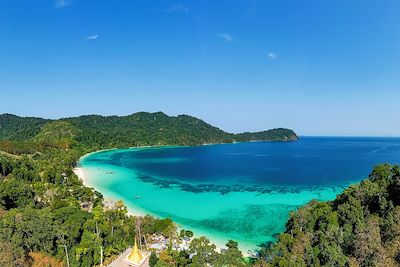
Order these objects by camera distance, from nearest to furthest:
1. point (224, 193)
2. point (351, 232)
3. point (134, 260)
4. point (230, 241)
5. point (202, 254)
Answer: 1. point (202, 254)
2. point (134, 260)
3. point (351, 232)
4. point (230, 241)
5. point (224, 193)

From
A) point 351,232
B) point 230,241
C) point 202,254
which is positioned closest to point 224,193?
point 230,241

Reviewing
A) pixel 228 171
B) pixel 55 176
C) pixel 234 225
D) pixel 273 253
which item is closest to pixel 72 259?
pixel 273 253

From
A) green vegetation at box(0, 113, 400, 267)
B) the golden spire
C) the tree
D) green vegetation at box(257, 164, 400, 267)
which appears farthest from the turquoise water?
the golden spire

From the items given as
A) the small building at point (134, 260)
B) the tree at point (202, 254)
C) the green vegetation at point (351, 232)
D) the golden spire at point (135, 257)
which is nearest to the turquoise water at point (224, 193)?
the green vegetation at point (351, 232)

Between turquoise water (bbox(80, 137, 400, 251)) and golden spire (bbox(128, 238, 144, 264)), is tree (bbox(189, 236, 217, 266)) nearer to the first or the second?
golden spire (bbox(128, 238, 144, 264))

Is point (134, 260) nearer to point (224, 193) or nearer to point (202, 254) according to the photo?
point (202, 254)

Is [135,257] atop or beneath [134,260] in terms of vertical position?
atop

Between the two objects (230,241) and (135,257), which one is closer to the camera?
(135,257)

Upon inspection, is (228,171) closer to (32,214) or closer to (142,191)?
(142,191)

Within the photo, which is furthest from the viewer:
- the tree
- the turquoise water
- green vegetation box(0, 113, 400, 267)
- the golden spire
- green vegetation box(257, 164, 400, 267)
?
the turquoise water

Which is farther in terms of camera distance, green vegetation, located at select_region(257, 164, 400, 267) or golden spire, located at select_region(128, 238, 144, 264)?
golden spire, located at select_region(128, 238, 144, 264)

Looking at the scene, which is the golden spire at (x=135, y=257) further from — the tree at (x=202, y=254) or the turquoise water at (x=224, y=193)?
the turquoise water at (x=224, y=193)
